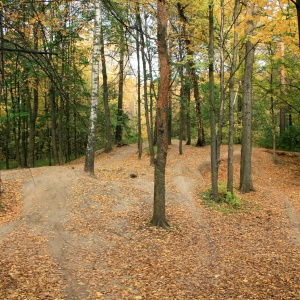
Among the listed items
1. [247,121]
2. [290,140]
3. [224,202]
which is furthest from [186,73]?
[290,140]

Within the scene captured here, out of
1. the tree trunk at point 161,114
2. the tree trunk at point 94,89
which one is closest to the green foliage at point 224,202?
the tree trunk at point 161,114

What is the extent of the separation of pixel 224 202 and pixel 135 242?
5227mm

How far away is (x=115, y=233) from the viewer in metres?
8.19

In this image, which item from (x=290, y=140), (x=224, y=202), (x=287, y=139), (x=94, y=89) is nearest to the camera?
(x=224, y=202)

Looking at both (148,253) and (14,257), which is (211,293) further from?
(14,257)

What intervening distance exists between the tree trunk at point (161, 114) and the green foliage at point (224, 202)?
3.29 metres

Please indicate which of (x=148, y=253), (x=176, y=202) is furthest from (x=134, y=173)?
(x=148, y=253)

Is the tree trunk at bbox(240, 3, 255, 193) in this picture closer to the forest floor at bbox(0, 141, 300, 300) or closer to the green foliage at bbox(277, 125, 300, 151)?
the forest floor at bbox(0, 141, 300, 300)

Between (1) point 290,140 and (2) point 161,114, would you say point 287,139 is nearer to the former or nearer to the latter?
(1) point 290,140

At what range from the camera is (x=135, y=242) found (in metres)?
7.74

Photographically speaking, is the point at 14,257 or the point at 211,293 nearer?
the point at 211,293

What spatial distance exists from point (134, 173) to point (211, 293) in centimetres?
984

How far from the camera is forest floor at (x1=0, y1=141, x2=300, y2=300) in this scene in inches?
217

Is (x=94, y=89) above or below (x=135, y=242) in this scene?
above
